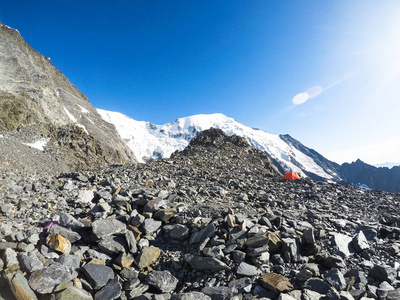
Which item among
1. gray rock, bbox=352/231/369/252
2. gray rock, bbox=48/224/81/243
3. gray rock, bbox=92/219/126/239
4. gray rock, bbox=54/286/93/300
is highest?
gray rock, bbox=352/231/369/252

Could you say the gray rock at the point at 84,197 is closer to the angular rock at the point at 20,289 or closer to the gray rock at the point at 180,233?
the angular rock at the point at 20,289

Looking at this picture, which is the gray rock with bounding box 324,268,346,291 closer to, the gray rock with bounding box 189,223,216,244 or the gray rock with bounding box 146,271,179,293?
the gray rock with bounding box 189,223,216,244

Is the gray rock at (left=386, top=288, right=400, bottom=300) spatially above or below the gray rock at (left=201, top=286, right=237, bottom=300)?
above

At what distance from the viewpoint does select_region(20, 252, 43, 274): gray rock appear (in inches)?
187

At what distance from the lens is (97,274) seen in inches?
201

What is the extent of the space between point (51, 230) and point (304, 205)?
10789 millimetres

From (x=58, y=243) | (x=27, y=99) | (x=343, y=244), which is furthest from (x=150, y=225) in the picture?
(x=27, y=99)

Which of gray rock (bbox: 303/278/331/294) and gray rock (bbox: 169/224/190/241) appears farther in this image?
gray rock (bbox: 169/224/190/241)

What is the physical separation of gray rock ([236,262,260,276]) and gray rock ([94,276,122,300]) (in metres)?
2.98

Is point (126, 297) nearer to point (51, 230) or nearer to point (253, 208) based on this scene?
point (51, 230)

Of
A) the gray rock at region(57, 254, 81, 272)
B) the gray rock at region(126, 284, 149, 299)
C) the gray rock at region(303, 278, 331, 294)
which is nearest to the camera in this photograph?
the gray rock at region(303, 278, 331, 294)

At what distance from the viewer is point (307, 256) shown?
575 cm

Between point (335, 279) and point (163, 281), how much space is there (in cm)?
424

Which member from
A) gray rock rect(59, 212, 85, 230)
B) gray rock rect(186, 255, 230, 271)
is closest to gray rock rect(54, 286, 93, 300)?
Result: gray rock rect(59, 212, 85, 230)
